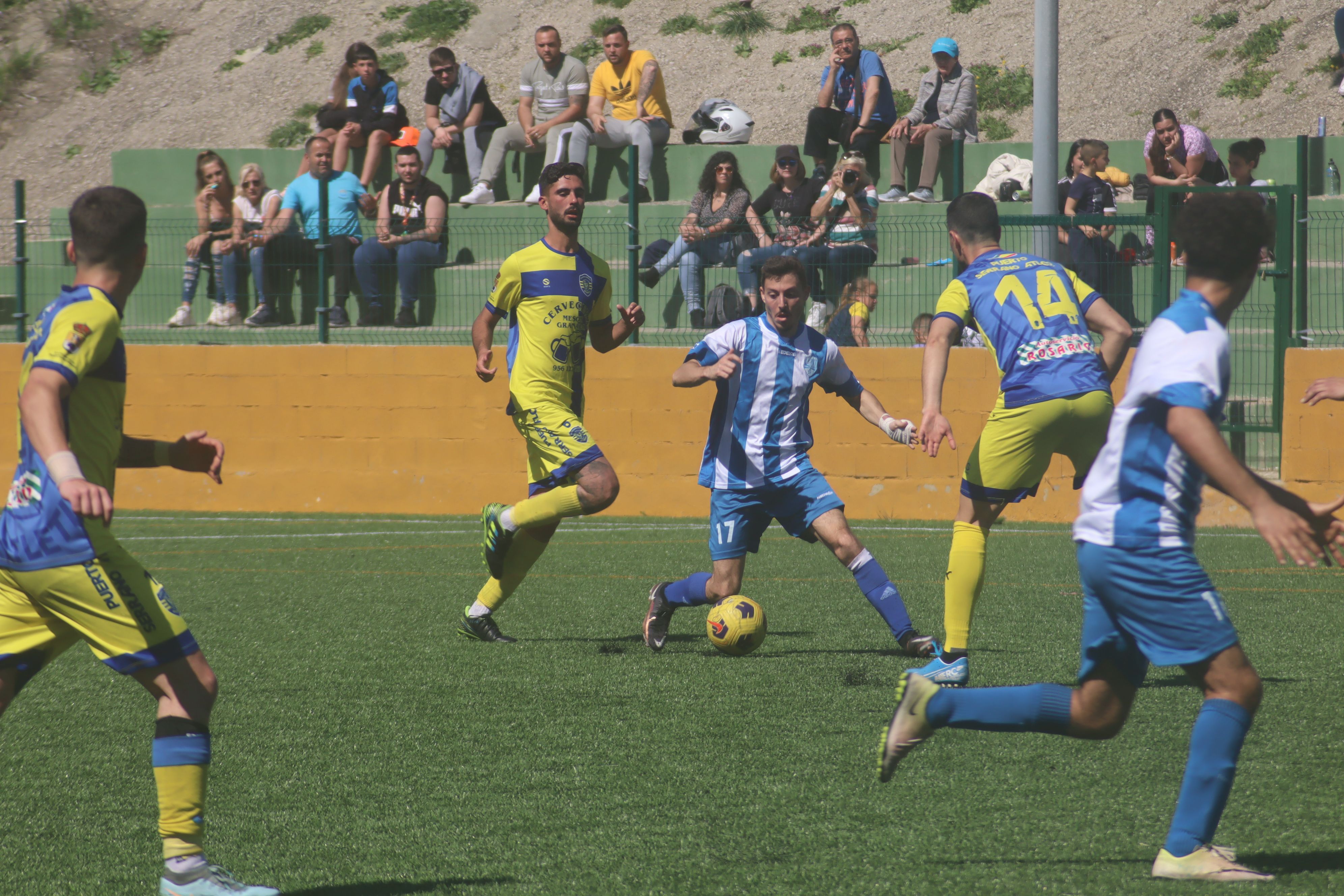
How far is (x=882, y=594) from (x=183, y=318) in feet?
31.2

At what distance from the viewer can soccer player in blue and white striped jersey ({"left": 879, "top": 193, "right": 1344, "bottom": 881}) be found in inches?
125

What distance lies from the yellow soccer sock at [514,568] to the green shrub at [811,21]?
23.7 meters

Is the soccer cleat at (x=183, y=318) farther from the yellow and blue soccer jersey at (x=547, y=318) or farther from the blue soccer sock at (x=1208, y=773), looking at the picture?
the blue soccer sock at (x=1208, y=773)

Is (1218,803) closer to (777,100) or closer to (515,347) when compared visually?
(515,347)

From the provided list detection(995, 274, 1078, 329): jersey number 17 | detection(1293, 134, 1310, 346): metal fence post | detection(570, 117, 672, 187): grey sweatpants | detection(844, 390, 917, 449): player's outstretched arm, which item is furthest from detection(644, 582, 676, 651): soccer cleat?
detection(570, 117, 672, 187): grey sweatpants

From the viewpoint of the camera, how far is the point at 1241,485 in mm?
3014

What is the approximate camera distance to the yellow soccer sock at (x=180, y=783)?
10.8 feet

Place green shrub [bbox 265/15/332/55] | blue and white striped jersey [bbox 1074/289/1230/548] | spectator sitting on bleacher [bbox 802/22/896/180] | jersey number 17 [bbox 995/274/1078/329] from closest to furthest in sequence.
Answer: blue and white striped jersey [bbox 1074/289/1230/548]
jersey number 17 [bbox 995/274/1078/329]
spectator sitting on bleacher [bbox 802/22/896/180]
green shrub [bbox 265/15/332/55]

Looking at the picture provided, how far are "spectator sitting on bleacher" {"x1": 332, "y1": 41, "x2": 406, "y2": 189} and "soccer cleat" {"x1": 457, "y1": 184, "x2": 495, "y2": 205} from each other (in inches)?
45.5

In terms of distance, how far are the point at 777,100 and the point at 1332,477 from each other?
17.5 meters

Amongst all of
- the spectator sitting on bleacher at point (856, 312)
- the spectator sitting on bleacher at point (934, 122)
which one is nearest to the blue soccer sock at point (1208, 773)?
the spectator sitting on bleacher at point (856, 312)

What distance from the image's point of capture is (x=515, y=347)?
7.20m

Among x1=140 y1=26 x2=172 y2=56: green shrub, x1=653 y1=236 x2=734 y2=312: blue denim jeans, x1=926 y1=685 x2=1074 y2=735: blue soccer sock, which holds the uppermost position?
x1=140 y1=26 x2=172 y2=56: green shrub

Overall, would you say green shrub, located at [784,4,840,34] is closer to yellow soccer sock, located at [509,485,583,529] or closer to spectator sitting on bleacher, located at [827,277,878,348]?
spectator sitting on bleacher, located at [827,277,878,348]
